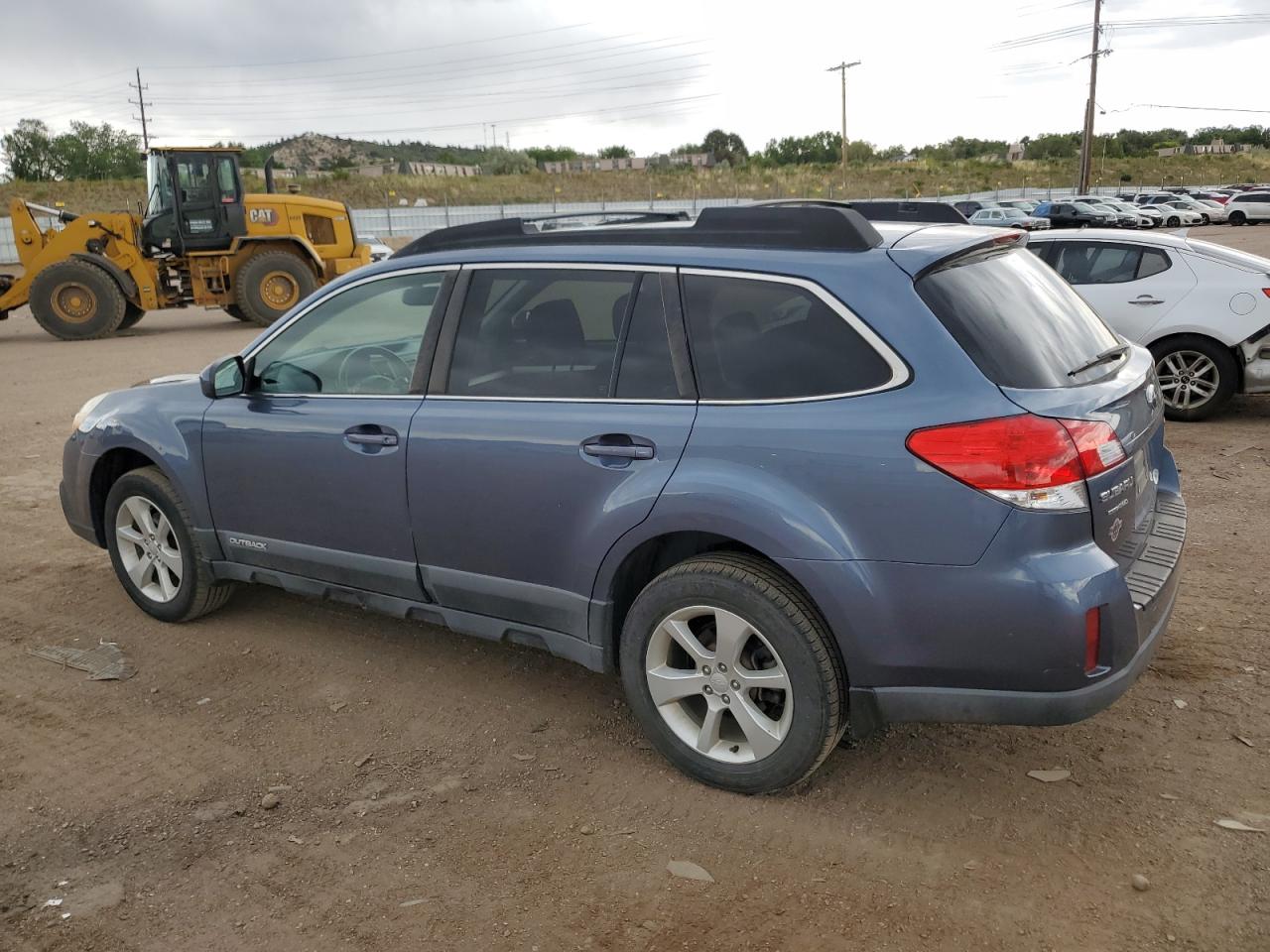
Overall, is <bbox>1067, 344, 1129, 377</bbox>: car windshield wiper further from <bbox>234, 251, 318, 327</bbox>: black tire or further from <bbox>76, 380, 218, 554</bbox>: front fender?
<bbox>234, 251, 318, 327</bbox>: black tire

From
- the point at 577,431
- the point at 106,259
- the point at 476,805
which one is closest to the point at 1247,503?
the point at 577,431

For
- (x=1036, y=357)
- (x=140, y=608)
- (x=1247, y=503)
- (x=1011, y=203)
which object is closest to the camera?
(x=1036, y=357)

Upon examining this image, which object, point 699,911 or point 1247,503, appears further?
point 1247,503

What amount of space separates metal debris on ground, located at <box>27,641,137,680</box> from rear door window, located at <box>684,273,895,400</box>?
2940 millimetres

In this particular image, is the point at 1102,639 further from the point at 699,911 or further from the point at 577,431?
the point at 577,431

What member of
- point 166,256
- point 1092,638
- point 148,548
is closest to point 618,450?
point 1092,638

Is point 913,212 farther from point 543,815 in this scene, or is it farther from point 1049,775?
point 543,815

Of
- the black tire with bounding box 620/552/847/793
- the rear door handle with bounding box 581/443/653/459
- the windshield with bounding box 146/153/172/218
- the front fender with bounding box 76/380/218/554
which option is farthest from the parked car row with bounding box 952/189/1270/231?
the black tire with bounding box 620/552/847/793

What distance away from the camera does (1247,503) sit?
634cm

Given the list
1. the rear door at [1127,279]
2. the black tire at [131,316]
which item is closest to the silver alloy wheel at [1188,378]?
the rear door at [1127,279]

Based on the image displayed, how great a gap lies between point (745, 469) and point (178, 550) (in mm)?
3019

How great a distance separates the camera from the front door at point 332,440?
406 cm

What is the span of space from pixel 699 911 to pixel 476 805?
0.90 meters

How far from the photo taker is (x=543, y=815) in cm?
337
